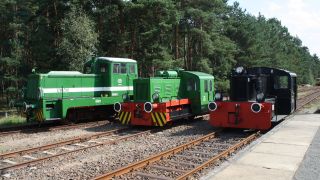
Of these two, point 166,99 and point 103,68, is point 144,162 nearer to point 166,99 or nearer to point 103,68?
point 166,99

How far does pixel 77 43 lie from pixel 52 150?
55.0 ft

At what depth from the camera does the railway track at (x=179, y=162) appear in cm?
804

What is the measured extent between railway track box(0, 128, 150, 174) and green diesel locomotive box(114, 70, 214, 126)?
1.49m

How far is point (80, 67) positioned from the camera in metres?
26.1

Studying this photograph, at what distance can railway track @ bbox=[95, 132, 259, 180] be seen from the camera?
8039mm

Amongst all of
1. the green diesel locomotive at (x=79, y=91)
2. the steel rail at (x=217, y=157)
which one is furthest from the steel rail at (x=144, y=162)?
the green diesel locomotive at (x=79, y=91)

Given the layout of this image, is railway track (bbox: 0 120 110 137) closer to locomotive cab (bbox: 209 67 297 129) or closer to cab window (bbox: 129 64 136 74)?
cab window (bbox: 129 64 136 74)

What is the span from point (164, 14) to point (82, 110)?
15.4 metres

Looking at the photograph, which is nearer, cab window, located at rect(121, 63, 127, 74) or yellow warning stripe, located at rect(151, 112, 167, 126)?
yellow warning stripe, located at rect(151, 112, 167, 126)

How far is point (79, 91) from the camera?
16.9 m

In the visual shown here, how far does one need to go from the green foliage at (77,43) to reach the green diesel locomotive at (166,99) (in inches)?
426

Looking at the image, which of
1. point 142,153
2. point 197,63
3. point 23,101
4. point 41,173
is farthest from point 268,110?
point 197,63

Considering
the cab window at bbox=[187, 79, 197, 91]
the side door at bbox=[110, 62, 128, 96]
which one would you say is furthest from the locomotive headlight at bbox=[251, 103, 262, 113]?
the side door at bbox=[110, 62, 128, 96]

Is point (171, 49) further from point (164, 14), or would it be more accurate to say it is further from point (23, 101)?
point (23, 101)
